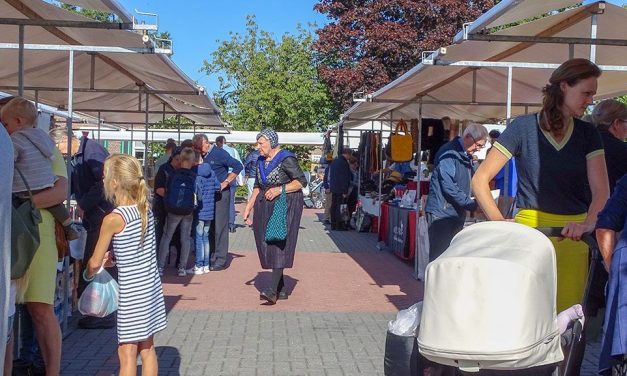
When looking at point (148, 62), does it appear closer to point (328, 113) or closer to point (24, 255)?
point (24, 255)

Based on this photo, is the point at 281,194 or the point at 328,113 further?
the point at 328,113

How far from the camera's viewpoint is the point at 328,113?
35.5m

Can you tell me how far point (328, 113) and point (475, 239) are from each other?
3216 centimetres

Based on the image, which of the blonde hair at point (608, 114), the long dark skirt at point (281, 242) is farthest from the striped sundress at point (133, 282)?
the long dark skirt at point (281, 242)

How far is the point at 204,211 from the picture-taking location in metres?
11.6

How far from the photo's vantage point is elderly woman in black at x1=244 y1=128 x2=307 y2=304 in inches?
361

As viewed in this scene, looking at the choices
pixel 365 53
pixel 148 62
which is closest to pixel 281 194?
pixel 148 62

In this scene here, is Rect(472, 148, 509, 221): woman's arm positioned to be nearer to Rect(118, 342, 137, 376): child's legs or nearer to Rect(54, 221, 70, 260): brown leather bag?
Rect(118, 342, 137, 376): child's legs

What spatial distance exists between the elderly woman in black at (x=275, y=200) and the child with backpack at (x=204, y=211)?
91.0 inches

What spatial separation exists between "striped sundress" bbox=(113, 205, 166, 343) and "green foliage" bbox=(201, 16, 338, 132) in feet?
94.8

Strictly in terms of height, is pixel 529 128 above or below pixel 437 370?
above

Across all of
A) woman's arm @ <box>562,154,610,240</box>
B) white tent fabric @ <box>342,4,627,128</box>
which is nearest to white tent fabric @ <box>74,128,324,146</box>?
white tent fabric @ <box>342,4,627,128</box>

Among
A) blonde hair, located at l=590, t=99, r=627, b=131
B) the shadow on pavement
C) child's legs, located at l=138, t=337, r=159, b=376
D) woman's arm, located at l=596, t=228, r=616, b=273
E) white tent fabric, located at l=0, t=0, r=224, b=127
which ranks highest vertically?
white tent fabric, located at l=0, t=0, r=224, b=127

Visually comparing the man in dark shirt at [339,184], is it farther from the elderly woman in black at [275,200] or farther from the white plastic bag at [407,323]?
the white plastic bag at [407,323]
